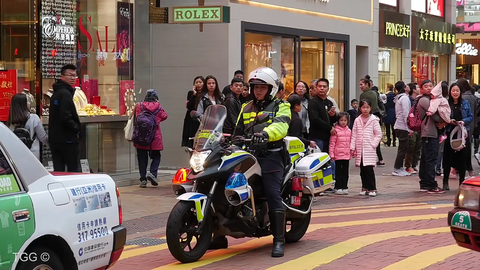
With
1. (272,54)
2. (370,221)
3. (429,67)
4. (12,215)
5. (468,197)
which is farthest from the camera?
(429,67)

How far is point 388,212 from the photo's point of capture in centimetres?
1167

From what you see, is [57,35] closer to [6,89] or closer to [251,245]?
[6,89]

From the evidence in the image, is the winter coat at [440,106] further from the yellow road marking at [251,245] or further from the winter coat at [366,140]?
the yellow road marking at [251,245]

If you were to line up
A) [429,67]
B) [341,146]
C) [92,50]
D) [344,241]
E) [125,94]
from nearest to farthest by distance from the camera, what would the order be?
1. [344,241]
2. [341,146]
3. [92,50]
4. [125,94]
5. [429,67]

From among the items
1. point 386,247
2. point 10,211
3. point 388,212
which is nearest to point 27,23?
point 388,212

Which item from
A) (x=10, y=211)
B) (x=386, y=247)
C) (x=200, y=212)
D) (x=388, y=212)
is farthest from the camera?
(x=388, y=212)

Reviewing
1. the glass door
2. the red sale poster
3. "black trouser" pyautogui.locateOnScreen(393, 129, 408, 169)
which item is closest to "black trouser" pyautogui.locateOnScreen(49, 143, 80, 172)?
the glass door

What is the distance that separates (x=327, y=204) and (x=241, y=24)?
6314 millimetres

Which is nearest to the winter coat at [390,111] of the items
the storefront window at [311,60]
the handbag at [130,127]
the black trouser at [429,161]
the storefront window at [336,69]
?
the storefront window at [336,69]

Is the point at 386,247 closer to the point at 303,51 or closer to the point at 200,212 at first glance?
the point at 200,212

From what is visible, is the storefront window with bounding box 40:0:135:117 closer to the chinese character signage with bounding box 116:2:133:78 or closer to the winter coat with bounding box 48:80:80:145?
the chinese character signage with bounding box 116:2:133:78

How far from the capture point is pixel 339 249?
28.7ft

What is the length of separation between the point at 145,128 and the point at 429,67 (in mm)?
18650

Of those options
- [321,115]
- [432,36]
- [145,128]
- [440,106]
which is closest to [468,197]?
[321,115]
